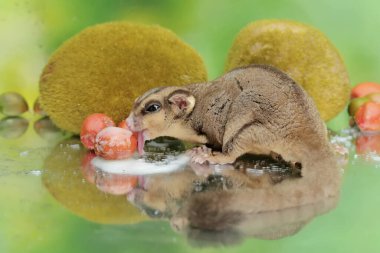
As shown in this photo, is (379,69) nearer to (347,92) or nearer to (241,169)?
(347,92)

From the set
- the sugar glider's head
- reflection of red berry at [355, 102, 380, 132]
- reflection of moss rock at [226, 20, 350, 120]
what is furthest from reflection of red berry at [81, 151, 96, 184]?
reflection of red berry at [355, 102, 380, 132]

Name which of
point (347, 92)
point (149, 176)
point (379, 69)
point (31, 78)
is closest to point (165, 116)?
point (149, 176)

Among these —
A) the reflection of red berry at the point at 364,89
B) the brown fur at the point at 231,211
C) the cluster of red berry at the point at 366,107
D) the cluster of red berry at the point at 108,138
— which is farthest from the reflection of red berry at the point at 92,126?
the reflection of red berry at the point at 364,89

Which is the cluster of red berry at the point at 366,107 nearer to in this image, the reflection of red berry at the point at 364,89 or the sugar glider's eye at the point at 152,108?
the reflection of red berry at the point at 364,89

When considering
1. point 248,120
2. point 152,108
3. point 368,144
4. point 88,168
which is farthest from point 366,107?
point 88,168

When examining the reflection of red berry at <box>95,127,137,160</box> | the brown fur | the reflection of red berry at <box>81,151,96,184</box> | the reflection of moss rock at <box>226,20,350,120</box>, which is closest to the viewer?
the brown fur

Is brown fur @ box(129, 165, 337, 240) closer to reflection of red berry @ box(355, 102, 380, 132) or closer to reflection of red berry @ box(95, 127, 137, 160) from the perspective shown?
reflection of red berry @ box(95, 127, 137, 160)

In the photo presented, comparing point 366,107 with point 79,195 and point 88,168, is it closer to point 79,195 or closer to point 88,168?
point 88,168
